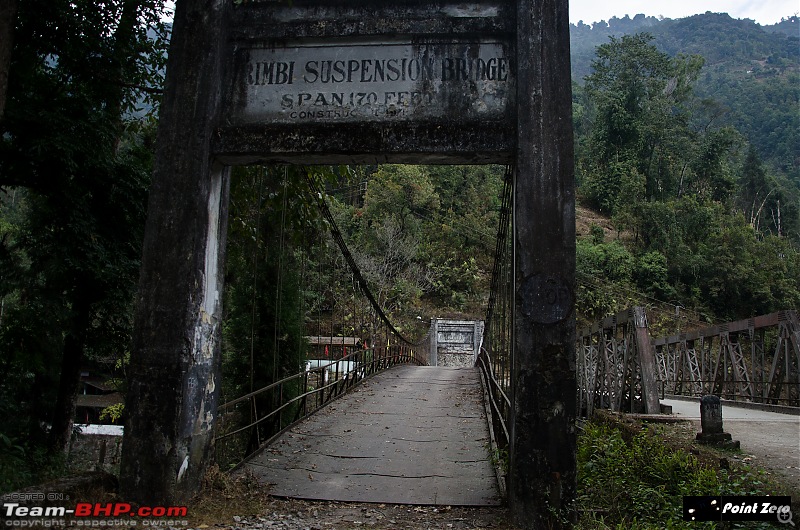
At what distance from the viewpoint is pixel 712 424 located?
19.9 feet

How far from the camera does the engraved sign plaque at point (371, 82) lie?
4.05 m

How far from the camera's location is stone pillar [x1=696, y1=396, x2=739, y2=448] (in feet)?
19.6

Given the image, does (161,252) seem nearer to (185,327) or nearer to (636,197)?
(185,327)

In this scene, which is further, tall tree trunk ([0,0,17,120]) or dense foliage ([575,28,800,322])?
dense foliage ([575,28,800,322])

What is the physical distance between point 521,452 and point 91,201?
19.5 feet

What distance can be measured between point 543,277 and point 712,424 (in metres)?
3.63

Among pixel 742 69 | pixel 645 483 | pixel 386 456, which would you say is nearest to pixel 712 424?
pixel 645 483

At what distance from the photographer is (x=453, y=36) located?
411 centimetres

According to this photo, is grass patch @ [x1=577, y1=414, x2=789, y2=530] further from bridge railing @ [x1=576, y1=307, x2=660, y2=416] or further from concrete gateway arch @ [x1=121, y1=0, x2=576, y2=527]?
bridge railing @ [x1=576, y1=307, x2=660, y2=416]

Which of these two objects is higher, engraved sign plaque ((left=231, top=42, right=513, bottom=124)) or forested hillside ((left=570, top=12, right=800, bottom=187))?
forested hillside ((left=570, top=12, right=800, bottom=187))

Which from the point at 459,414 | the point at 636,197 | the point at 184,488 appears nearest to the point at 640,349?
the point at 459,414

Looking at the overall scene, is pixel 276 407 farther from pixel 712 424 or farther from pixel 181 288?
pixel 712 424

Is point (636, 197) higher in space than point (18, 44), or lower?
higher

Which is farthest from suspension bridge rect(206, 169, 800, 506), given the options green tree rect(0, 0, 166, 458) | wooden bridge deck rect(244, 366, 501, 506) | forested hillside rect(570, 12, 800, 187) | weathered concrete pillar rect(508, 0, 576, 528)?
forested hillside rect(570, 12, 800, 187)
